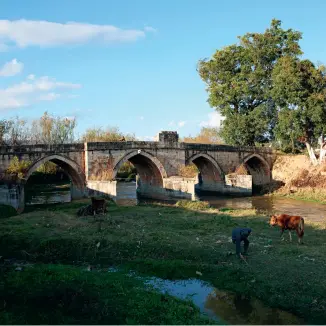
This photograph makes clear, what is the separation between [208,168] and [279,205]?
13.9m

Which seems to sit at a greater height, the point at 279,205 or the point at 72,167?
the point at 72,167

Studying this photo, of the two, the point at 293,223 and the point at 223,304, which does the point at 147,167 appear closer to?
the point at 293,223

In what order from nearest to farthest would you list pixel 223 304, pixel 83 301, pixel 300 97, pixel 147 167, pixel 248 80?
1. pixel 83 301
2. pixel 223 304
3. pixel 300 97
4. pixel 147 167
5. pixel 248 80

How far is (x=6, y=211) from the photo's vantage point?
2228cm

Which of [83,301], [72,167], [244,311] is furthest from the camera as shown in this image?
[72,167]

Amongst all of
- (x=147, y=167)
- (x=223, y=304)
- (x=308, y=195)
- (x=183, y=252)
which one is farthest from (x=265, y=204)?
(x=223, y=304)

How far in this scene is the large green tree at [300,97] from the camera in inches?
1441

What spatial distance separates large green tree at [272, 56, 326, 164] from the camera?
36.6 meters

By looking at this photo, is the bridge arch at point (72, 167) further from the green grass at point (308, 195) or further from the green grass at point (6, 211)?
the green grass at point (308, 195)

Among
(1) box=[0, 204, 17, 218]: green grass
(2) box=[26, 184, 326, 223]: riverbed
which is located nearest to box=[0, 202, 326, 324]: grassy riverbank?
(1) box=[0, 204, 17, 218]: green grass

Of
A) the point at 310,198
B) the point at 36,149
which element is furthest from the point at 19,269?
the point at 310,198

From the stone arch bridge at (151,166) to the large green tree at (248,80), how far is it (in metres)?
2.93

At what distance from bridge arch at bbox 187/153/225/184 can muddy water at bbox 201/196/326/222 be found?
19.1ft

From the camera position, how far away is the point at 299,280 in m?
10.5
